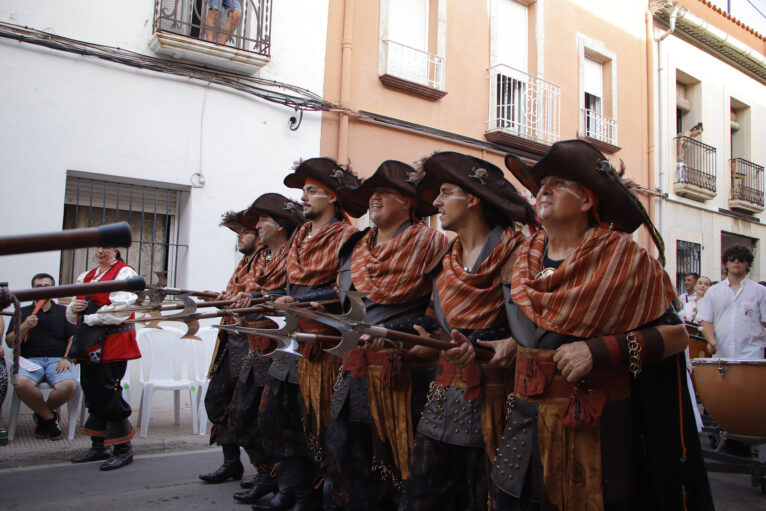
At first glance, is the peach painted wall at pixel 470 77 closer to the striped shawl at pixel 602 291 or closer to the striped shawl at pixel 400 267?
the striped shawl at pixel 400 267

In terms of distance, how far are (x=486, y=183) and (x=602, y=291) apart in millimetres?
1094

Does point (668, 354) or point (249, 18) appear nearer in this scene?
point (668, 354)

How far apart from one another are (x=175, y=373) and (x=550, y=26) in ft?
32.5

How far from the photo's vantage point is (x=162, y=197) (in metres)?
8.91

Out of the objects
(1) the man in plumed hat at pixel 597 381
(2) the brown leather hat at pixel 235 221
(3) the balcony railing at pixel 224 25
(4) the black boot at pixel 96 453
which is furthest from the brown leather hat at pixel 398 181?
(3) the balcony railing at pixel 224 25

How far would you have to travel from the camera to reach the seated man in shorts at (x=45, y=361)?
661cm

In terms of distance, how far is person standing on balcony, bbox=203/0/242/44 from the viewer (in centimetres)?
913

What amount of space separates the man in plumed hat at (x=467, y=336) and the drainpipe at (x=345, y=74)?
21.4 ft

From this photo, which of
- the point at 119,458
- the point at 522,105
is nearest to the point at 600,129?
the point at 522,105

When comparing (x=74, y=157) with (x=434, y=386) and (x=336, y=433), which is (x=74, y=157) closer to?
(x=336, y=433)

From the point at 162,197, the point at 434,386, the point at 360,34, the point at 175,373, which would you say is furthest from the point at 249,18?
the point at 434,386

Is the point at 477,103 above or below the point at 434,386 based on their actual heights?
above

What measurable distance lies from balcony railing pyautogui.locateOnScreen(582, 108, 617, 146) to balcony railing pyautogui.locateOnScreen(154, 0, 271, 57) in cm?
754

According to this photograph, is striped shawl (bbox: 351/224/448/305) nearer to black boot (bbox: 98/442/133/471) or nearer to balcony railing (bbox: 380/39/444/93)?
black boot (bbox: 98/442/133/471)
